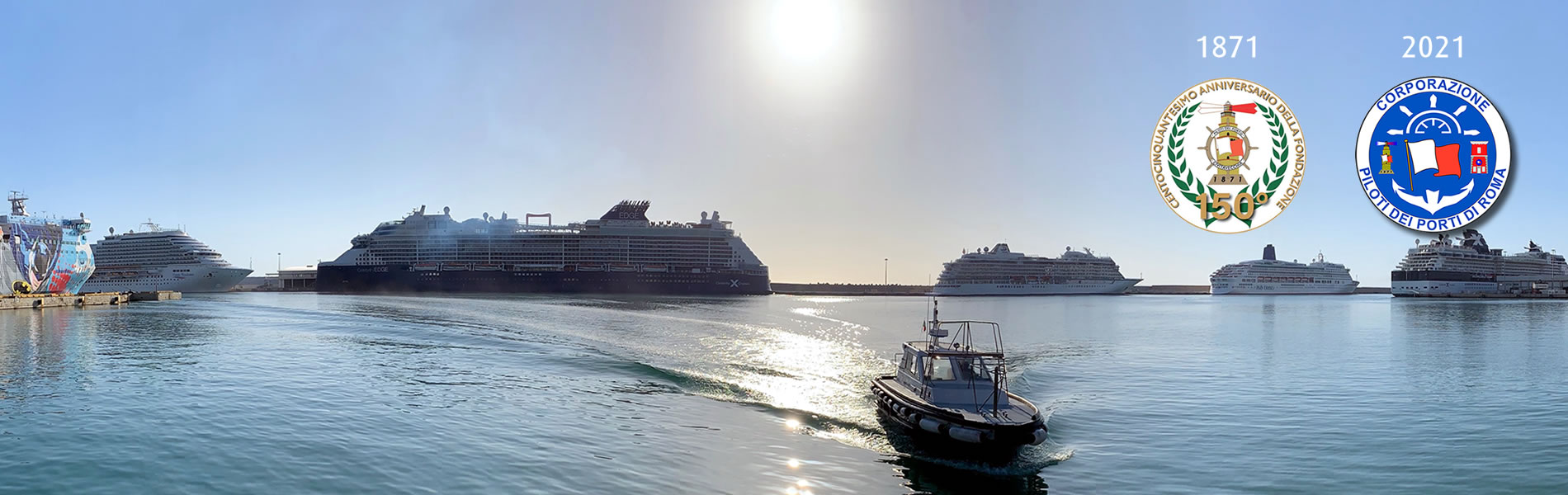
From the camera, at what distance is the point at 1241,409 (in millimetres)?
22391

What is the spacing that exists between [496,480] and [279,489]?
3.22 m

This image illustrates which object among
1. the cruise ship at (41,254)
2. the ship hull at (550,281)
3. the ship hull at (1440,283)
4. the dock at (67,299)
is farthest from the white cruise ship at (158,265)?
the ship hull at (1440,283)

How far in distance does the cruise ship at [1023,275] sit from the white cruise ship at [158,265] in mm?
106444

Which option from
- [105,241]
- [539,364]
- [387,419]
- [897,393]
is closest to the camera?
[387,419]

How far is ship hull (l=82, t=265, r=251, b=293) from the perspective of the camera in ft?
354

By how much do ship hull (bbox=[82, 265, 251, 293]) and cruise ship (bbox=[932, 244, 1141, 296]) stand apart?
10571 centimetres

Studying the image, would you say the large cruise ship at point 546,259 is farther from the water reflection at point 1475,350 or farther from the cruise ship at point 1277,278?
the cruise ship at point 1277,278

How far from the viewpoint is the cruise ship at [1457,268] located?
126750 millimetres

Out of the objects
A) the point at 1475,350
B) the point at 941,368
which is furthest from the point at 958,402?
the point at 1475,350

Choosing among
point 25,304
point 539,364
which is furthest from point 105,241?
point 539,364

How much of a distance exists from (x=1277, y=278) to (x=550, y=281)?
129 meters

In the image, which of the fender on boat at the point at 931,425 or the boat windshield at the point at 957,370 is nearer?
the fender on boat at the point at 931,425

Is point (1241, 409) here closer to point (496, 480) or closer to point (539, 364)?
point (496, 480)

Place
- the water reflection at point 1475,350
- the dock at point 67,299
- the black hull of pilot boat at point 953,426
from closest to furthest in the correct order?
the black hull of pilot boat at point 953,426 < the water reflection at point 1475,350 < the dock at point 67,299
